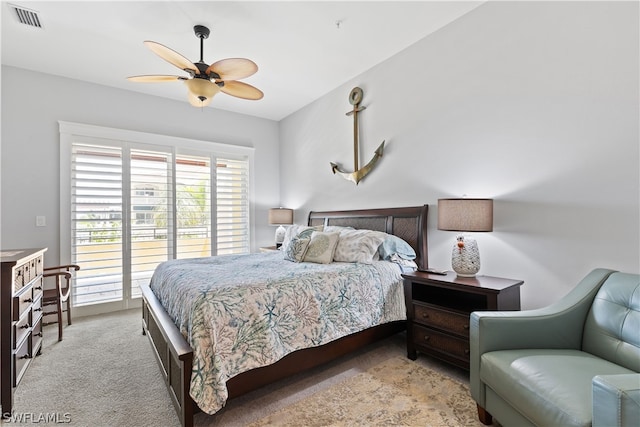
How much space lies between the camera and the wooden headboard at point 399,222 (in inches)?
115

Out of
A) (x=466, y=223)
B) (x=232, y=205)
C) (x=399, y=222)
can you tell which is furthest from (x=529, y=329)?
(x=232, y=205)

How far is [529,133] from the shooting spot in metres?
2.27

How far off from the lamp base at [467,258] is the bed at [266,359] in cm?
49

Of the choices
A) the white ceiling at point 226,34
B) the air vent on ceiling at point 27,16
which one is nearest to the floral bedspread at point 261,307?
the white ceiling at point 226,34

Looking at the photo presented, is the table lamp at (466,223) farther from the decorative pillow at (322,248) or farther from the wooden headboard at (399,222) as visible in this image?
the decorative pillow at (322,248)

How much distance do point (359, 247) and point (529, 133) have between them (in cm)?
164

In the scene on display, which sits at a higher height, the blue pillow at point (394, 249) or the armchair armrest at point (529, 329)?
the blue pillow at point (394, 249)

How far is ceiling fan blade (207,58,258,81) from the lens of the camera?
2314mm

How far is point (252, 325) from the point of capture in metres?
1.79

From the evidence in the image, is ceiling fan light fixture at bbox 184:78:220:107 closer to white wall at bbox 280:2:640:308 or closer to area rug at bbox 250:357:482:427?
white wall at bbox 280:2:640:308

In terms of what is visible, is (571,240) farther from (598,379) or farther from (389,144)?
(389,144)

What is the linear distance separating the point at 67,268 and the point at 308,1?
3.79m

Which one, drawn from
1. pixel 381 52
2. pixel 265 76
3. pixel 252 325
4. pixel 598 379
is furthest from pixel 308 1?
pixel 598 379

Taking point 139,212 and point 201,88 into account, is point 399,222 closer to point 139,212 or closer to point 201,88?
point 201,88
